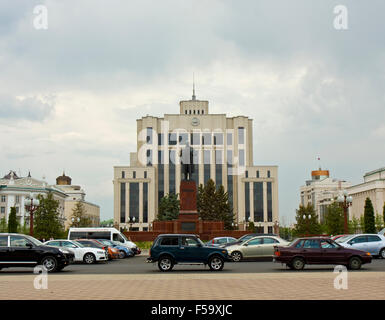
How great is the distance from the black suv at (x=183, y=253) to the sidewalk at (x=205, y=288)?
3.16 m

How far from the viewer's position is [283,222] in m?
148

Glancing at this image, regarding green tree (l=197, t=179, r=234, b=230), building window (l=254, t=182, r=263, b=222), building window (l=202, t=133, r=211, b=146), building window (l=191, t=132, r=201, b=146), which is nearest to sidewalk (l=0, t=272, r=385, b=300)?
green tree (l=197, t=179, r=234, b=230)

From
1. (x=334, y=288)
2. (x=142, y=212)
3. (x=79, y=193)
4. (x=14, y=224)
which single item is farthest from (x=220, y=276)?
(x=79, y=193)

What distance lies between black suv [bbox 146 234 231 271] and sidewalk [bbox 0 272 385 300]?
3.16m

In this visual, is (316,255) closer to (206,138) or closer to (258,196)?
(258,196)

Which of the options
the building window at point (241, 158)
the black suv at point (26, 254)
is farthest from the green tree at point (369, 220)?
the building window at point (241, 158)

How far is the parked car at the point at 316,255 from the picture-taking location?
819 inches

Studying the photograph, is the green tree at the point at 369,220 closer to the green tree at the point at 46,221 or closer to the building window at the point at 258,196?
the green tree at the point at 46,221

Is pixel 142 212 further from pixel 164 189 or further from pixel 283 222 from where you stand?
pixel 283 222

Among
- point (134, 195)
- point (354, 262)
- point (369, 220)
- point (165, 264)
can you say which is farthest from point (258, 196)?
point (165, 264)

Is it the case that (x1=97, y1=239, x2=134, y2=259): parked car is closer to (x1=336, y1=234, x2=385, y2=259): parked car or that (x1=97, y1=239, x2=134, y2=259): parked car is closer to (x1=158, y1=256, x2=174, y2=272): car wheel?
(x1=158, y1=256, x2=174, y2=272): car wheel

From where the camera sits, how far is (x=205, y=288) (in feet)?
46.2

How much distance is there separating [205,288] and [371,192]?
360 feet
